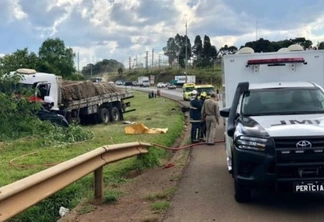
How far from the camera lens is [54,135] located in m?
16.1

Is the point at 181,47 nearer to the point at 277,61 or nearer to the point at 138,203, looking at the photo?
the point at 277,61

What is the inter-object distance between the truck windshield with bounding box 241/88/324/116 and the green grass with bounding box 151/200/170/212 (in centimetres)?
198

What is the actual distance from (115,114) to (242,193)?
21.9m

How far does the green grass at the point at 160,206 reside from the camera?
738cm

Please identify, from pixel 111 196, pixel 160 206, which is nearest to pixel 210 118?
pixel 111 196

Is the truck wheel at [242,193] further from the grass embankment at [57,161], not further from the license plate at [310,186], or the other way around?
the grass embankment at [57,161]

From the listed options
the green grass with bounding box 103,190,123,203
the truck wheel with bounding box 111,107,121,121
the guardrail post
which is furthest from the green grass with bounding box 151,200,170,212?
the truck wheel with bounding box 111,107,121,121

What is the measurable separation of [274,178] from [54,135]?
10.4 metres

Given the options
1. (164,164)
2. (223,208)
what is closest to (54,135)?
(164,164)

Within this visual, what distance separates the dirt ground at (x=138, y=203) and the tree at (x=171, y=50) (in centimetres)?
15256

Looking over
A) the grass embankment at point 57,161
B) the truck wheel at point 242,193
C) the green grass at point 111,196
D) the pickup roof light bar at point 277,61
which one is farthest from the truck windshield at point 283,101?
the grass embankment at point 57,161

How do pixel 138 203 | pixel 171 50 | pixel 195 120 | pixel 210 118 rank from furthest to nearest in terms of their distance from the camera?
pixel 171 50 < pixel 195 120 < pixel 210 118 < pixel 138 203

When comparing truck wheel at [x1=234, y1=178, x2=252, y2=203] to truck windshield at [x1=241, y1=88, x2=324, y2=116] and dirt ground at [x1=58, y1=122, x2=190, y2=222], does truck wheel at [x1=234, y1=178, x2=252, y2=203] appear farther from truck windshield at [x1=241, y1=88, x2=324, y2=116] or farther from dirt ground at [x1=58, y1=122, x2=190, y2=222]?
truck windshield at [x1=241, y1=88, x2=324, y2=116]

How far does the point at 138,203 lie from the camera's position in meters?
7.91
